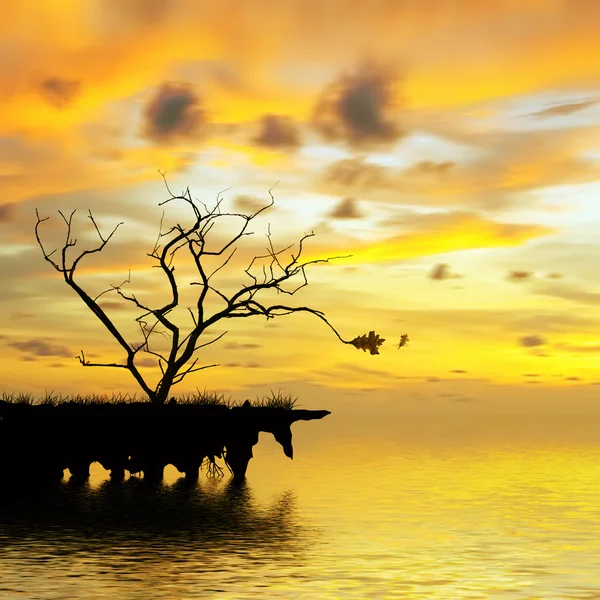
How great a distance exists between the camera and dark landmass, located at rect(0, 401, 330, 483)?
40438 millimetres

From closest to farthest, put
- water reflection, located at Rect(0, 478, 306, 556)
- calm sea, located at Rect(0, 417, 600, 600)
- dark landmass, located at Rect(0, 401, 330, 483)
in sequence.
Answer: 1. calm sea, located at Rect(0, 417, 600, 600)
2. water reflection, located at Rect(0, 478, 306, 556)
3. dark landmass, located at Rect(0, 401, 330, 483)

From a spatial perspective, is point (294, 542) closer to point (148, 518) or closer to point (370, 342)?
point (148, 518)

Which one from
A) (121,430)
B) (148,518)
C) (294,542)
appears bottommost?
(294,542)

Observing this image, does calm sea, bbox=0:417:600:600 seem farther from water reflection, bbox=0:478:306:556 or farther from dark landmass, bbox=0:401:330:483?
dark landmass, bbox=0:401:330:483

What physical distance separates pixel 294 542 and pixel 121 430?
1525 centimetres

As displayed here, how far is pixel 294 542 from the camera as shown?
2677 cm

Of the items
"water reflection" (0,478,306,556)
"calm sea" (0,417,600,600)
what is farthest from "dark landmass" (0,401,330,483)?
"calm sea" (0,417,600,600)

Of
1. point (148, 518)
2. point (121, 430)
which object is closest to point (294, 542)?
point (148, 518)

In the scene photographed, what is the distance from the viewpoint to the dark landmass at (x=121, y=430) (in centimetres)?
4044

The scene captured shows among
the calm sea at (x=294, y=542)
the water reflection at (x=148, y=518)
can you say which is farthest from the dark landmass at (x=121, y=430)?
the calm sea at (x=294, y=542)

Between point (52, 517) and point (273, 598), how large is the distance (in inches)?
495

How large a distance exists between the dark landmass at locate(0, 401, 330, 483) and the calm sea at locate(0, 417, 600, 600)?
1.38m

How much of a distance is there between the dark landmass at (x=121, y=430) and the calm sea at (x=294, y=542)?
1.38 m

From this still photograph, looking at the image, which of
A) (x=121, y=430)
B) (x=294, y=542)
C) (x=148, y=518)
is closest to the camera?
(x=294, y=542)
